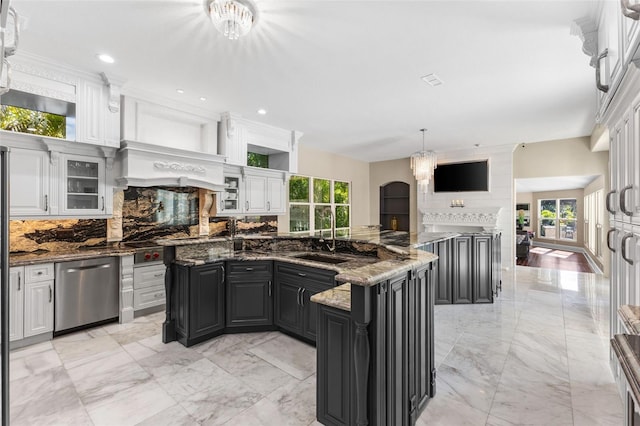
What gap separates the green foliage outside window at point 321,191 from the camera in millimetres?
7219

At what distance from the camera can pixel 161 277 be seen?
13.3ft

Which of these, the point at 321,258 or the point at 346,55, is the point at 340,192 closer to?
the point at 321,258

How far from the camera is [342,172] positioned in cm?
794

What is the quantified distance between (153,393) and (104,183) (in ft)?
8.50

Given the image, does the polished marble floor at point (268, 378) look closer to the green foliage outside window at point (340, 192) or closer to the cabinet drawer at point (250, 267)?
the cabinet drawer at point (250, 267)

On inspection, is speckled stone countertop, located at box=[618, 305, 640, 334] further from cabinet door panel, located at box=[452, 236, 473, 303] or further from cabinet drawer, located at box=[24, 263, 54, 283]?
cabinet drawer, located at box=[24, 263, 54, 283]

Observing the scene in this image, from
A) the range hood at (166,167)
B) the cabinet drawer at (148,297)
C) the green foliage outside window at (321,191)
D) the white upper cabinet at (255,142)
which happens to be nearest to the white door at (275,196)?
the white upper cabinet at (255,142)

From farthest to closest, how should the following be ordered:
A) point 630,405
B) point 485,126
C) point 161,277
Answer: point 485,126
point 161,277
point 630,405

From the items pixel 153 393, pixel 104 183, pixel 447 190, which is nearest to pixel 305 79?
pixel 104 183

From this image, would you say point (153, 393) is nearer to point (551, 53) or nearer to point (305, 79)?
point (305, 79)

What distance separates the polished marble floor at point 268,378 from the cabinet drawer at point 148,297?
25 cm

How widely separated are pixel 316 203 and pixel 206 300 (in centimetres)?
446

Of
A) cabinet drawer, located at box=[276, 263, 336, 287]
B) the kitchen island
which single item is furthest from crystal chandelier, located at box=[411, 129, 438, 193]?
cabinet drawer, located at box=[276, 263, 336, 287]

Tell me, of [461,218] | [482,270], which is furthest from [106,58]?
[461,218]
